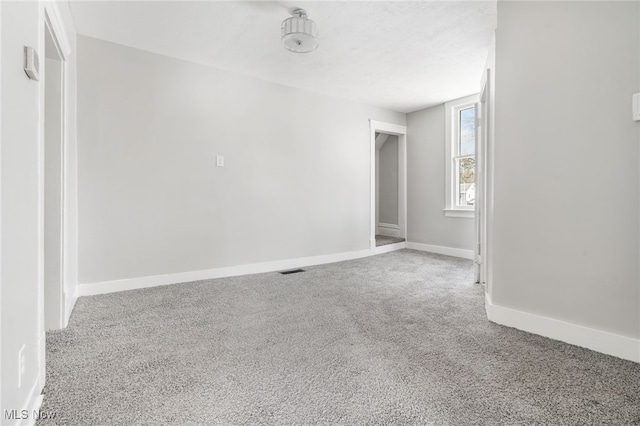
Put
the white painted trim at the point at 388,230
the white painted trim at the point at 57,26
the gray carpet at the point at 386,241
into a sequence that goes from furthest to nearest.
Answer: the white painted trim at the point at 388,230 → the gray carpet at the point at 386,241 → the white painted trim at the point at 57,26

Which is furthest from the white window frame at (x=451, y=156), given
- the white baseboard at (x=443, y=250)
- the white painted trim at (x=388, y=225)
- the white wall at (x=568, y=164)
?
the white wall at (x=568, y=164)

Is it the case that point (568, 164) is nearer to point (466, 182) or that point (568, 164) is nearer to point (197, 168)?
point (466, 182)

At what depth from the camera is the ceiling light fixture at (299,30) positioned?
8.21 feet

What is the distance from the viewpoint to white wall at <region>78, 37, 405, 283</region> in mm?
3072

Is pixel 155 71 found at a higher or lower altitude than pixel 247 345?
higher

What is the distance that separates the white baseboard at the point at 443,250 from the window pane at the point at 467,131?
57.2 inches

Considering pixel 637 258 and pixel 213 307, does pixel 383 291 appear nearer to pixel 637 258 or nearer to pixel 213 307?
pixel 213 307

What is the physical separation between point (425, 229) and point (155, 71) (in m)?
4.35

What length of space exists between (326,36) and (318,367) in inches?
106

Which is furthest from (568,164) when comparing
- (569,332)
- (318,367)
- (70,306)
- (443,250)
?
(70,306)

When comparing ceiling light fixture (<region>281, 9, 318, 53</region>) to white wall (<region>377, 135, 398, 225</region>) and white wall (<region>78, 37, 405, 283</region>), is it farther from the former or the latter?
white wall (<region>377, 135, 398, 225</region>)

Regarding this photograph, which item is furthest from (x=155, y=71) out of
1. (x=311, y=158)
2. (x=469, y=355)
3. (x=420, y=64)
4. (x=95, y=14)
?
(x=469, y=355)

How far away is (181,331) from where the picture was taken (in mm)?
2236

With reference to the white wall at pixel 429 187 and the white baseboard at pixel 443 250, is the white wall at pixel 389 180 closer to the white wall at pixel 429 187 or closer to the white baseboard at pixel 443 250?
the white wall at pixel 429 187
